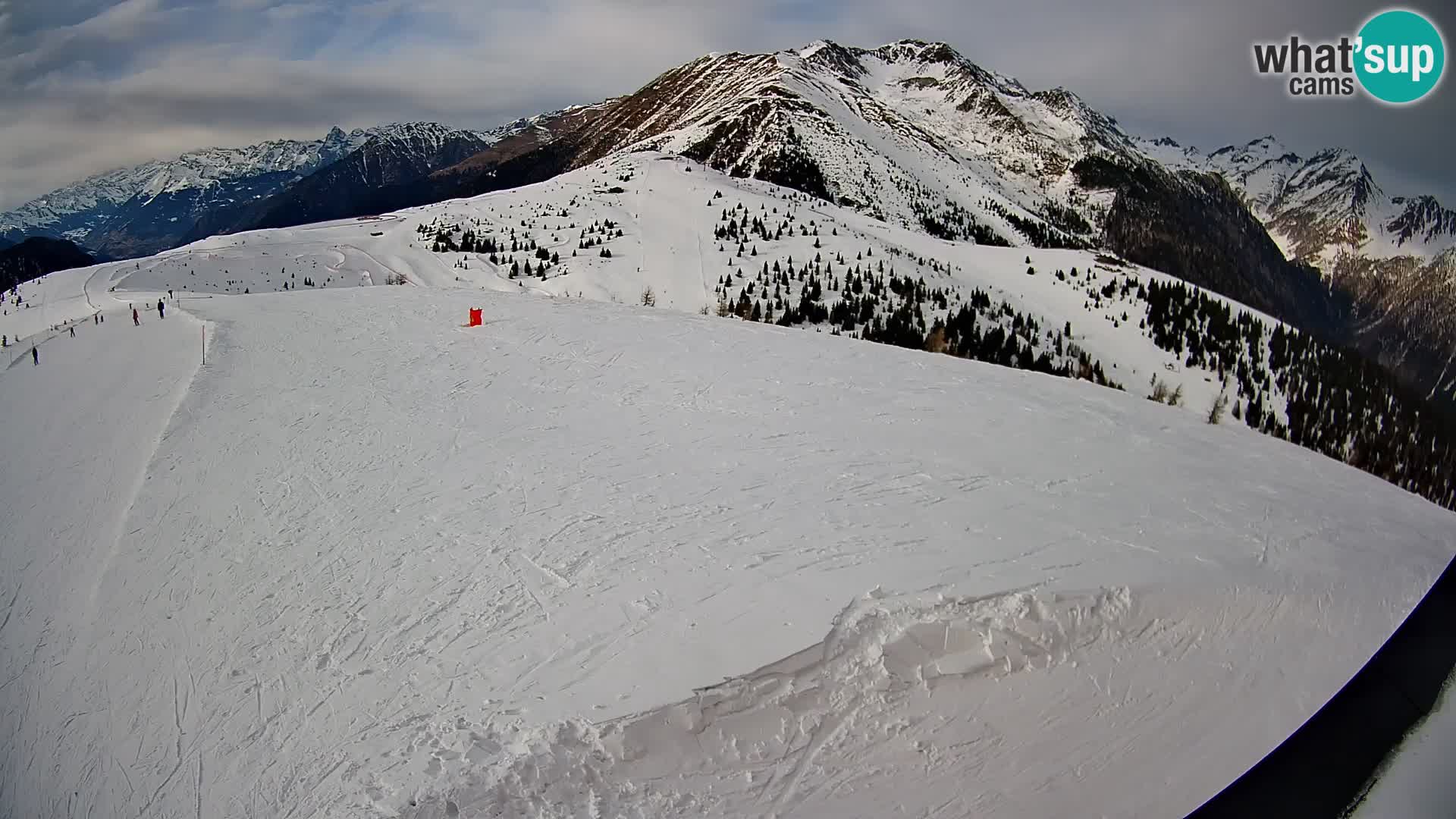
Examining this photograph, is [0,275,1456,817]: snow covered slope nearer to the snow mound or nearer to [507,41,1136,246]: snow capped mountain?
the snow mound

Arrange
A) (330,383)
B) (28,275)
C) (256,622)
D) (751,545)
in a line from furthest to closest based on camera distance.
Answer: (28,275) < (330,383) < (751,545) < (256,622)

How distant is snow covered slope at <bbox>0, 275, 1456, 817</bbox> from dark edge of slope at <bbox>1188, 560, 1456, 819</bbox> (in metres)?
1.67

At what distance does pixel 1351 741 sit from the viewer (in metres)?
2.67

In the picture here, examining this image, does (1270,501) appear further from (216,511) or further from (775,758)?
(216,511)

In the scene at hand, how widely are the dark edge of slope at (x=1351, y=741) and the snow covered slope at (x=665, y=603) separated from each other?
5.49ft

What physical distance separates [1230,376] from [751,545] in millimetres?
27675

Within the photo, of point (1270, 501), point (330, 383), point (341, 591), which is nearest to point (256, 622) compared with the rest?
point (341, 591)

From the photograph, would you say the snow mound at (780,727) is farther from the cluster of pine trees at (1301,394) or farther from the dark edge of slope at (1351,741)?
the cluster of pine trees at (1301,394)

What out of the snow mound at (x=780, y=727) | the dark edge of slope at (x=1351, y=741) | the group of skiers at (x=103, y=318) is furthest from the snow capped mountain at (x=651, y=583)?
the group of skiers at (x=103, y=318)

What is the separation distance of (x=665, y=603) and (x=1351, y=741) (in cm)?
398

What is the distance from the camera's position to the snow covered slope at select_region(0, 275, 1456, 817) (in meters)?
4.19

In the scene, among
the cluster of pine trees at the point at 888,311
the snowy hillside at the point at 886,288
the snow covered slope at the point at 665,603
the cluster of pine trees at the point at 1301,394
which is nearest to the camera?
the snow covered slope at the point at 665,603

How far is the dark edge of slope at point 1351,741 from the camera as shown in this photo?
2484 mm

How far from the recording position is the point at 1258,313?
111ft
